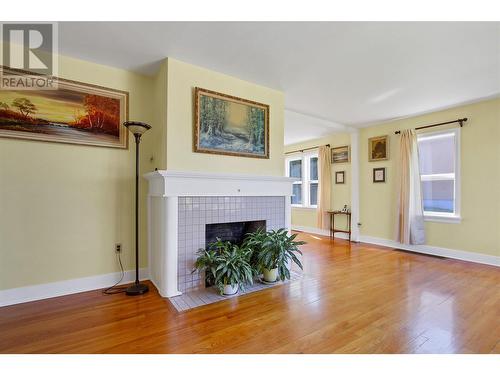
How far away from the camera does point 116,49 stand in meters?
2.45

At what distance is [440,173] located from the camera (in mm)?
4219

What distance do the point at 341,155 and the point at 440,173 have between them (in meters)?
1.99

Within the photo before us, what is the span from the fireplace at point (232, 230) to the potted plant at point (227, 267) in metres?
0.32

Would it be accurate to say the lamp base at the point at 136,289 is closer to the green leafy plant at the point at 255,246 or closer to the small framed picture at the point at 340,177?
the green leafy plant at the point at 255,246

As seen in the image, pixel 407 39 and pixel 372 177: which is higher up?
pixel 407 39

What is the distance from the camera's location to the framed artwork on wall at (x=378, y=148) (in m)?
4.92

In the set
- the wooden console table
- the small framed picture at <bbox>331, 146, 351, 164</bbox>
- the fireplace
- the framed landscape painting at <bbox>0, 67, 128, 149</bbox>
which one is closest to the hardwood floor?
the fireplace

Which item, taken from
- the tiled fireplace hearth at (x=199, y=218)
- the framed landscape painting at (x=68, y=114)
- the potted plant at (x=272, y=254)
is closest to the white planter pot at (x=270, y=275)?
the potted plant at (x=272, y=254)

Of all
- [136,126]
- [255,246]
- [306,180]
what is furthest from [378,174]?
[136,126]

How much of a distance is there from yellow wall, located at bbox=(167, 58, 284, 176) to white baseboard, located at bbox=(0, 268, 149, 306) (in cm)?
146

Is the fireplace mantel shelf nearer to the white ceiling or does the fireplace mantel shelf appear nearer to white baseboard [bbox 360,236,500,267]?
the white ceiling
